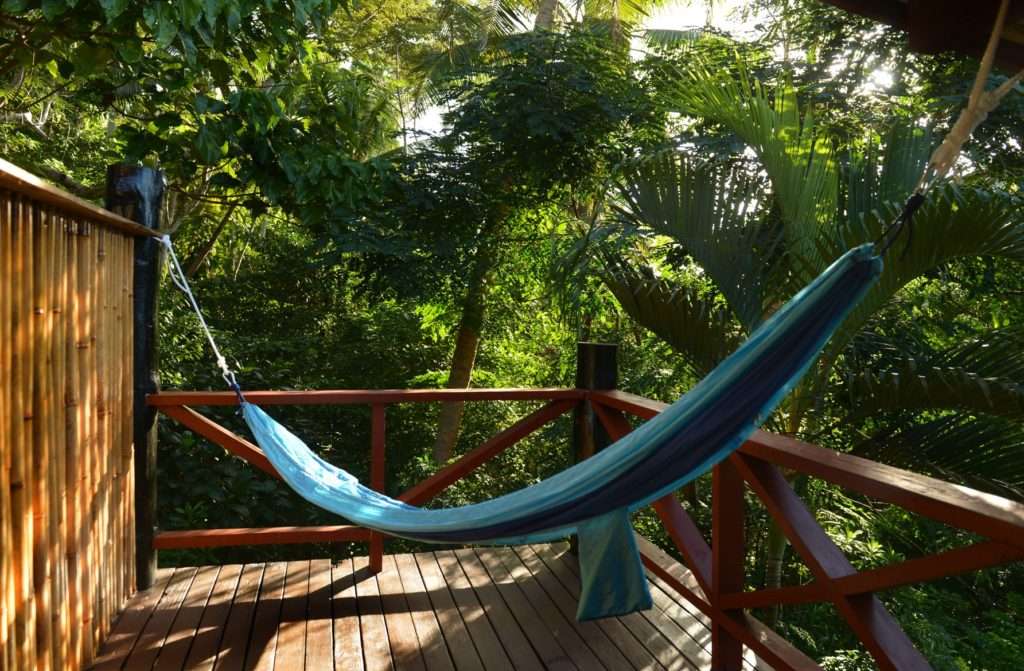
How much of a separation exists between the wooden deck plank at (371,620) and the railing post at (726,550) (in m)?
0.86

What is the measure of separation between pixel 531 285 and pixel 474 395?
3976mm

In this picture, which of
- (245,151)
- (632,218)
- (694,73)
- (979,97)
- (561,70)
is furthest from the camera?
(561,70)

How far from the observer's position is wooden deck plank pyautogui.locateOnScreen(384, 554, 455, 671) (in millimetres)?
2115

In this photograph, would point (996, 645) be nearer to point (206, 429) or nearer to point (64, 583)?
point (206, 429)

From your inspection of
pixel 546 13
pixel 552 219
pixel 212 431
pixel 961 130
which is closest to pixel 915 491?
pixel 961 130

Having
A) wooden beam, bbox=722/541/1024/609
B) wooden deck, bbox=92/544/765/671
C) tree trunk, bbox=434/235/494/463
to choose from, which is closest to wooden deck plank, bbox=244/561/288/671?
wooden deck, bbox=92/544/765/671

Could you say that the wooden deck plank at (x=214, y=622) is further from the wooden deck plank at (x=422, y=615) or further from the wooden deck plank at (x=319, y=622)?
the wooden deck plank at (x=422, y=615)

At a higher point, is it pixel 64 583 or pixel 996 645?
pixel 64 583

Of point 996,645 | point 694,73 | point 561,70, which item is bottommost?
point 996,645

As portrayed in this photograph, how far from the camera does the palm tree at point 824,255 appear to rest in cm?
235

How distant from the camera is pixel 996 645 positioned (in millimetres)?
4402

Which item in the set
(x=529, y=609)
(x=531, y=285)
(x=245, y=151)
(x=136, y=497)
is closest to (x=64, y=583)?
(x=136, y=497)

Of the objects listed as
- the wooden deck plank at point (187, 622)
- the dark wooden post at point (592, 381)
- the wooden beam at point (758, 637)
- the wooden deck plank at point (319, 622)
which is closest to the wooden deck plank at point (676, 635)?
the wooden beam at point (758, 637)

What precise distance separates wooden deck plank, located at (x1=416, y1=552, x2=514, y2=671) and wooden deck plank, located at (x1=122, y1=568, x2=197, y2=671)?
797 mm
